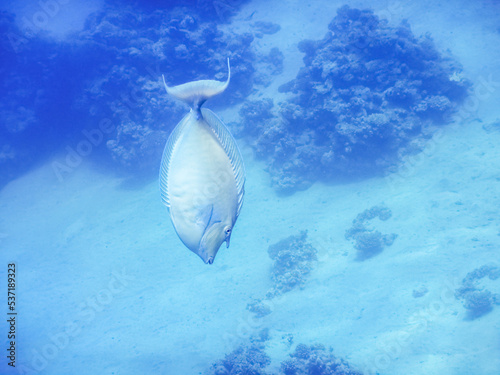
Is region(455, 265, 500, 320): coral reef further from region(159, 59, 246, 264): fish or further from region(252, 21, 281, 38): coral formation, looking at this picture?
region(252, 21, 281, 38): coral formation

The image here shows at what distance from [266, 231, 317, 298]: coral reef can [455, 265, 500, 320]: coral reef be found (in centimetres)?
335

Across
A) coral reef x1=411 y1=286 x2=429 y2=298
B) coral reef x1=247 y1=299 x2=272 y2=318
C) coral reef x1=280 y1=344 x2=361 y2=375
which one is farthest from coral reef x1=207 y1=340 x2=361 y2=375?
coral reef x1=411 y1=286 x2=429 y2=298

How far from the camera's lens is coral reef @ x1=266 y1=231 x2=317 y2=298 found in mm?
7480

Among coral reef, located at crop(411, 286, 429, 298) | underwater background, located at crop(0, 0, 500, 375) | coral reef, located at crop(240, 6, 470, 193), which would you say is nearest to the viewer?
coral reef, located at crop(411, 286, 429, 298)

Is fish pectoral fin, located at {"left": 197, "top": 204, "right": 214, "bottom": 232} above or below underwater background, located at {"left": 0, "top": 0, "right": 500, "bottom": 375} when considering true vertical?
below

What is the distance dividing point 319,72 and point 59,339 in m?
12.6

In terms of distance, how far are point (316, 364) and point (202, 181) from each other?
5.19m

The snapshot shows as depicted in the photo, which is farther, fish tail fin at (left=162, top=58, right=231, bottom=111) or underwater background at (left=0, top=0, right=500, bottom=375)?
underwater background at (left=0, top=0, right=500, bottom=375)

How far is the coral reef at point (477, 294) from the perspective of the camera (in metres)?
5.55

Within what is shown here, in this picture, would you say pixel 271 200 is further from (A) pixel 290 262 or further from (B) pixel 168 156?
(B) pixel 168 156

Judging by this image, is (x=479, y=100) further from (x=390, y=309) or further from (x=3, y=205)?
(x=3, y=205)

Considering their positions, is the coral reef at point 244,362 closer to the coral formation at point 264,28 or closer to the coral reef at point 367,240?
the coral reef at point 367,240

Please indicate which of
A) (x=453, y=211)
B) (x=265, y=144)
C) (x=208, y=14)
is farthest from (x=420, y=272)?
(x=208, y=14)

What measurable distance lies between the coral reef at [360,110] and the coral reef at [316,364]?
5525 mm
